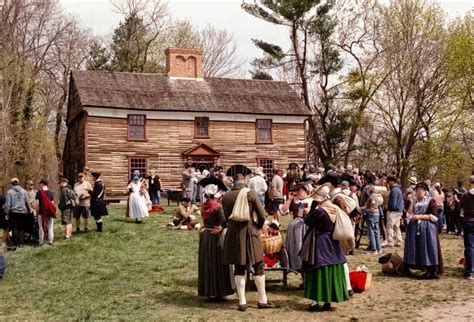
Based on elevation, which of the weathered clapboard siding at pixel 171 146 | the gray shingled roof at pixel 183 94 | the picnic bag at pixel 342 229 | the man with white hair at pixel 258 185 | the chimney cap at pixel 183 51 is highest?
the chimney cap at pixel 183 51

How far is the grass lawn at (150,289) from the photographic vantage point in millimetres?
9203

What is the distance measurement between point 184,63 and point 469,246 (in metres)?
25.5

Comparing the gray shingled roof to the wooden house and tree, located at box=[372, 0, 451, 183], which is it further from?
tree, located at box=[372, 0, 451, 183]

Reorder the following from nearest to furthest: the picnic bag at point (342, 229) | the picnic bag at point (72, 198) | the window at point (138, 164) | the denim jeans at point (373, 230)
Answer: the picnic bag at point (342, 229) → the denim jeans at point (373, 230) → the picnic bag at point (72, 198) → the window at point (138, 164)

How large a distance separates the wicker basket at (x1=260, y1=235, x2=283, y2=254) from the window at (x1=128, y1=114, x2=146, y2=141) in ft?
71.4

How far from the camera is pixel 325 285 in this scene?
29.5 ft

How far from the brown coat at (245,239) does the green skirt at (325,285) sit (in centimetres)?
90

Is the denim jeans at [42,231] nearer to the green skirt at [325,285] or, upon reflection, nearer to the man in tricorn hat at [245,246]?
the man in tricorn hat at [245,246]

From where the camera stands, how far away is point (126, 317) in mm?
9188

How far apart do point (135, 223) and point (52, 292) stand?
841 cm

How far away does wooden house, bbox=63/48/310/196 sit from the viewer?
101 feet

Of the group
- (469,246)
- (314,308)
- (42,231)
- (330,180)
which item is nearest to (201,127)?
(42,231)

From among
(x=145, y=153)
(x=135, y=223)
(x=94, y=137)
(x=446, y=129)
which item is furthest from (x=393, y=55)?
(x=135, y=223)

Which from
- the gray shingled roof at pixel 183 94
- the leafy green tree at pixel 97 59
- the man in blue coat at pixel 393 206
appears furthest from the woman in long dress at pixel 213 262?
the leafy green tree at pixel 97 59
